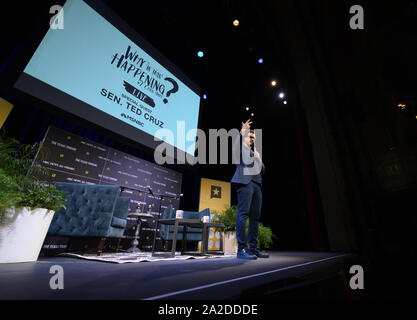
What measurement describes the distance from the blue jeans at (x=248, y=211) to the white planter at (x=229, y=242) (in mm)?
1743

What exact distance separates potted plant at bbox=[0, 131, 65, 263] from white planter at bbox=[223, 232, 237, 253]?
286 centimetres

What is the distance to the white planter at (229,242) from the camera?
3626 mm

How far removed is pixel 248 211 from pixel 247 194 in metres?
0.16

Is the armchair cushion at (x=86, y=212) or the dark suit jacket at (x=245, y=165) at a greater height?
the dark suit jacket at (x=245, y=165)

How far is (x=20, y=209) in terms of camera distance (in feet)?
4.54

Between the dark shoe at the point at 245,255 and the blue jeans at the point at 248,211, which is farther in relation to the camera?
the blue jeans at the point at 248,211

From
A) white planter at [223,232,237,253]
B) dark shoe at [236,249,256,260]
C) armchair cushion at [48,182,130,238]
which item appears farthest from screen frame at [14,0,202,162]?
dark shoe at [236,249,256,260]

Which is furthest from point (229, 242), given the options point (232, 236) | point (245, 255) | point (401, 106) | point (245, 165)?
point (401, 106)

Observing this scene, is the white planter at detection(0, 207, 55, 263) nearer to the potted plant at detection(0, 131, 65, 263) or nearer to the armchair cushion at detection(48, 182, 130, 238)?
the potted plant at detection(0, 131, 65, 263)

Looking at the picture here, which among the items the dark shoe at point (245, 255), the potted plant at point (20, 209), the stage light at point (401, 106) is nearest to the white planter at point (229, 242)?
the dark shoe at point (245, 255)

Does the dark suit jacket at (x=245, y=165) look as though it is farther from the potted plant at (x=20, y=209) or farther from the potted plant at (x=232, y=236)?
the potted plant at (x=232, y=236)

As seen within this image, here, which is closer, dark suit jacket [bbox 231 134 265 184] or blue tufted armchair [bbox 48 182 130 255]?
dark suit jacket [bbox 231 134 265 184]

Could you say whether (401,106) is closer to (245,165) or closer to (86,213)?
(245,165)

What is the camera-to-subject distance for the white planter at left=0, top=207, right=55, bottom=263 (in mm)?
1288
